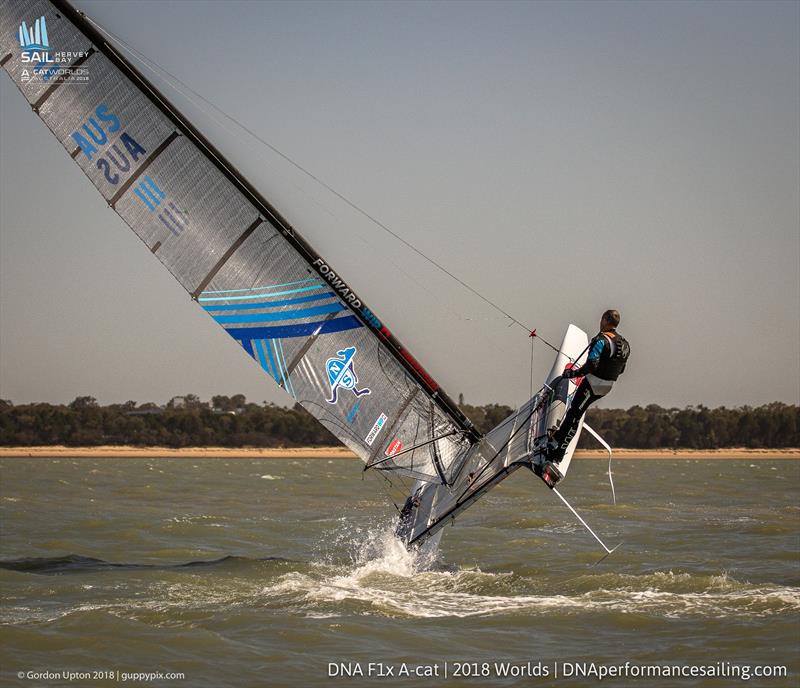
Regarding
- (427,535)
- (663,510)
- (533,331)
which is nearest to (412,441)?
(427,535)

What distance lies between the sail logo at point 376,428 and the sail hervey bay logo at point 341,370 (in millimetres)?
492

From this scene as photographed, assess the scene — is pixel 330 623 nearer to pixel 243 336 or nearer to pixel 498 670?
pixel 498 670

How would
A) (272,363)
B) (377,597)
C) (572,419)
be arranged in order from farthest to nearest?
1. (272,363)
2. (377,597)
3. (572,419)

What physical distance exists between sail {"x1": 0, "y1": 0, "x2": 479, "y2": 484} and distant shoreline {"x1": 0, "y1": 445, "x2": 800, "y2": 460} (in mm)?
58918

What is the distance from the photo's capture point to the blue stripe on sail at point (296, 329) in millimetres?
11477

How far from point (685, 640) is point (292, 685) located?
3271 millimetres

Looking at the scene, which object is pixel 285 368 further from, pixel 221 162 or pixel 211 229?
pixel 221 162

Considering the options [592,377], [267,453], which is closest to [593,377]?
[592,377]

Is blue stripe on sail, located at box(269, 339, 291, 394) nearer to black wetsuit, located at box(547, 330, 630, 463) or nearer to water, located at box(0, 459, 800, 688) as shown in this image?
water, located at box(0, 459, 800, 688)

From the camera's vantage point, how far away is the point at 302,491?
28875mm

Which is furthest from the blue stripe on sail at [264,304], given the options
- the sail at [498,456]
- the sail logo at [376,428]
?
the sail at [498,456]

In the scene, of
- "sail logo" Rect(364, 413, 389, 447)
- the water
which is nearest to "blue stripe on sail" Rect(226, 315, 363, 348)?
"sail logo" Rect(364, 413, 389, 447)

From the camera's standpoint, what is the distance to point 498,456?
37.2 feet

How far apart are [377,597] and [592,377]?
9.76 ft
